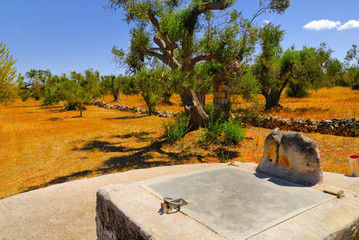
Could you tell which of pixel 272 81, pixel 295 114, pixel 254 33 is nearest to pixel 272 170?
pixel 254 33

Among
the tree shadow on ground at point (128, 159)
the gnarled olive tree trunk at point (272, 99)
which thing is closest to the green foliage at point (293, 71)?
the gnarled olive tree trunk at point (272, 99)

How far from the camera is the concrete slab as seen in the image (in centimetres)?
267

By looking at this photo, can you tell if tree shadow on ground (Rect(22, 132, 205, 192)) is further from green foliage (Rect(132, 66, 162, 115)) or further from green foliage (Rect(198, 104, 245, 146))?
green foliage (Rect(132, 66, 162, 115))

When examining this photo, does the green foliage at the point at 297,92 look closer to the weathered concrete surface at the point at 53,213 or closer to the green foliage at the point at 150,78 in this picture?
the green foliage at the point at 150,78

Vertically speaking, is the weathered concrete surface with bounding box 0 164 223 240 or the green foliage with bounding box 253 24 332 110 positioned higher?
the green foliage with bounding box 253 24 332 110

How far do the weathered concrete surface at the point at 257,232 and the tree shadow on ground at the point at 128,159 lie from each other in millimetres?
4317

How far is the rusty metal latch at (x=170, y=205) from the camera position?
2993 millimetres

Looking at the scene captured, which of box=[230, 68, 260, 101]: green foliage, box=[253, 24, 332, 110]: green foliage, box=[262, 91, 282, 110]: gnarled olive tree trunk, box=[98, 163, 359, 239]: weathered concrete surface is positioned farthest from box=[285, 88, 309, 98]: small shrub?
box=[98, 163, 359, 239]: weathered concrete surface

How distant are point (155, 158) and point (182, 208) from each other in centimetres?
614

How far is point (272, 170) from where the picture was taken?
4.36 m

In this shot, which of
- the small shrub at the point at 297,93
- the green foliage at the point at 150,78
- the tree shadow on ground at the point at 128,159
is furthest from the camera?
the small shrub at the point at 297,93

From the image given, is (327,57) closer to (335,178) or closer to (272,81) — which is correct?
(272,81)

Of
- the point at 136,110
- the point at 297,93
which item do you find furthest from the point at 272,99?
the point at 136,110

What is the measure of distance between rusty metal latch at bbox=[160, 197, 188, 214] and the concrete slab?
0.28 feet
